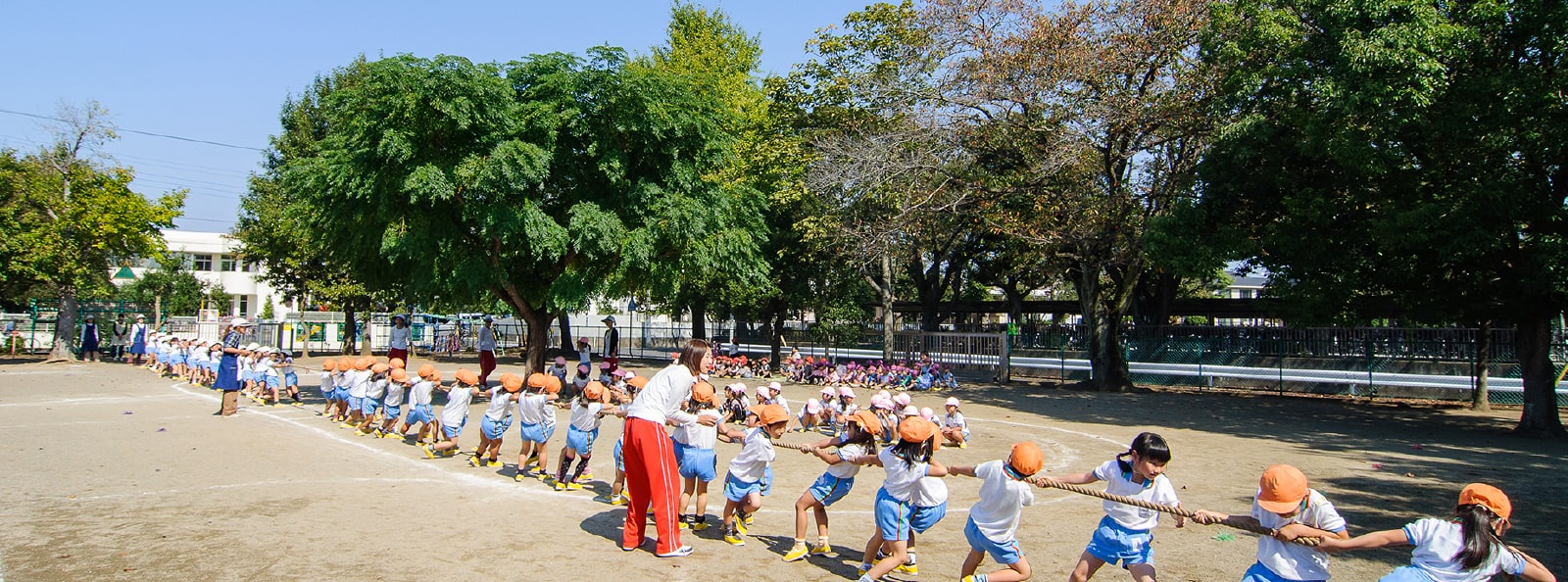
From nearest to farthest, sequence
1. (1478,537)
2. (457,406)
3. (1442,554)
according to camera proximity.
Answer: (1478,537)
(1442,554)
(457,406)

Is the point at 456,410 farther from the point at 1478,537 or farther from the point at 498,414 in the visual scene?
the point at 1478,537

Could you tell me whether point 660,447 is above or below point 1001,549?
above

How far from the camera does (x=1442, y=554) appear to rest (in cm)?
416

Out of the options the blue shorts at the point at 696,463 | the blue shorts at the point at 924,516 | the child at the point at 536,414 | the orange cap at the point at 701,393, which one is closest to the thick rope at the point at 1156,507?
the blue shorts at the point at 924,516

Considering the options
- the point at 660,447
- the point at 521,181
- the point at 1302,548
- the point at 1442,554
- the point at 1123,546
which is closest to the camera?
the point at 1442,554

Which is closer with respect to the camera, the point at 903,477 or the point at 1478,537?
the point at 1478,537

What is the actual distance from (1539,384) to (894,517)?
583 inches

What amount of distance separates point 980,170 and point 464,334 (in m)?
27.0

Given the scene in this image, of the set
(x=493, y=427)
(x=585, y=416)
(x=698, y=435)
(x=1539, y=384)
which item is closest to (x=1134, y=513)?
(x=698, y=435)

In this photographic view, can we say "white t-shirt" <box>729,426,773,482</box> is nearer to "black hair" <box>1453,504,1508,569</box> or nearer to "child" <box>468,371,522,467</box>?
"child" <box>468,371,522,467</box>

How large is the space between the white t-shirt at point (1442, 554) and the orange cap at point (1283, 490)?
1.48 ft

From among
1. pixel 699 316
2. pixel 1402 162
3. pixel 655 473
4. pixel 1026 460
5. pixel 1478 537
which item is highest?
pixel 1402 162

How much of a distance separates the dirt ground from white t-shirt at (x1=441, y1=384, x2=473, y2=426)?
509 mm

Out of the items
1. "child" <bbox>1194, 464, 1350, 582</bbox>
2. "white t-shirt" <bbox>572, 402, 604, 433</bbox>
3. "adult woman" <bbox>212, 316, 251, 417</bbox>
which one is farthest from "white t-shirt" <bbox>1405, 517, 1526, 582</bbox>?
"adult woman" <bbox>212, 316, 251, 417</bbox>
